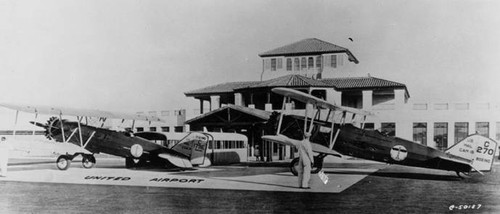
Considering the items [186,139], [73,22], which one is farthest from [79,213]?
[186,139]

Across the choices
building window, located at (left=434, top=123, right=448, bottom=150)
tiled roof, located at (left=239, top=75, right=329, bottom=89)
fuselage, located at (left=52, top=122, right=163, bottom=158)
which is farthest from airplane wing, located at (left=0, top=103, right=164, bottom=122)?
building window, located at (left=434, top=123, right=448, bottom=150)

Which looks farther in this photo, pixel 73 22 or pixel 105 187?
pixel 73 22

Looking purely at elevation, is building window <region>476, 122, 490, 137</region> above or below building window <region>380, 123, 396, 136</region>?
above

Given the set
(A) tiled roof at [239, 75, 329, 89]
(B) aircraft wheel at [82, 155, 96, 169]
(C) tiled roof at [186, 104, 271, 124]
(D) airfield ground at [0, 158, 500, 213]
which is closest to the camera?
(D) airfield ground at [0, 158, 500, 213]

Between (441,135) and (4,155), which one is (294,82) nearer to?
(441,135)

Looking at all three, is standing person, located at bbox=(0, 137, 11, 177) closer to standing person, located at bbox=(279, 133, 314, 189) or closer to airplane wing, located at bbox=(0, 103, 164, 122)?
airplane wing, located at bbox=(0, 103, 164, 122)

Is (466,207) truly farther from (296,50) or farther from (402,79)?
(296,50)

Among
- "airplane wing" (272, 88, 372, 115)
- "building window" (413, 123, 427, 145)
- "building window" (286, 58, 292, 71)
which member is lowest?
"building window" (413, 123, 427, 145)
